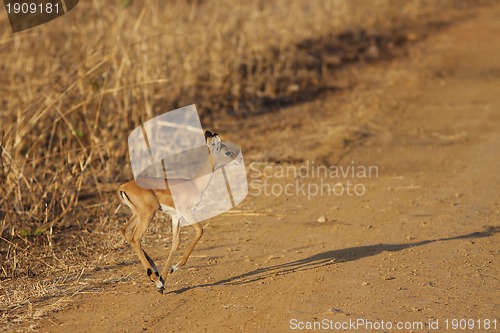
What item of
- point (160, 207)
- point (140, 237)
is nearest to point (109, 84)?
point (160, 207)

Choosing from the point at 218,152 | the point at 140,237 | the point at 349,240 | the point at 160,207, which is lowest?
the point at 349,240

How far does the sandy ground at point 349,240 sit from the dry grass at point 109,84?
2.08 ft

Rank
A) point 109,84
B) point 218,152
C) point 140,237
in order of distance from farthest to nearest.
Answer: point 109,84 → point 218,152 → point 140,237

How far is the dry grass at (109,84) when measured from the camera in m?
6.36

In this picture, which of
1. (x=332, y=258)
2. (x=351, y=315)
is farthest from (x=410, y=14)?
(x=351, y=315)

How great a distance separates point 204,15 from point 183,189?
8155 millimetres

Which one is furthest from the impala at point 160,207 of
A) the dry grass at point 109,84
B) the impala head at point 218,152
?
the dry grass at point 109,84

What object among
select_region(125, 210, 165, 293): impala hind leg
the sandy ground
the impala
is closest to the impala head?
the impala

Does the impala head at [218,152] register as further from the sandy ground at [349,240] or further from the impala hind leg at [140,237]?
the sandy ground at [349,240]

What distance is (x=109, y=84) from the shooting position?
29.1 ft

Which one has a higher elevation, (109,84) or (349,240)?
(109,84)

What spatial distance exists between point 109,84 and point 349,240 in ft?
13.2

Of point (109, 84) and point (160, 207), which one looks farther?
point (109, 84)

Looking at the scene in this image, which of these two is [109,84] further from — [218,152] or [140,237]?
[140,237]
